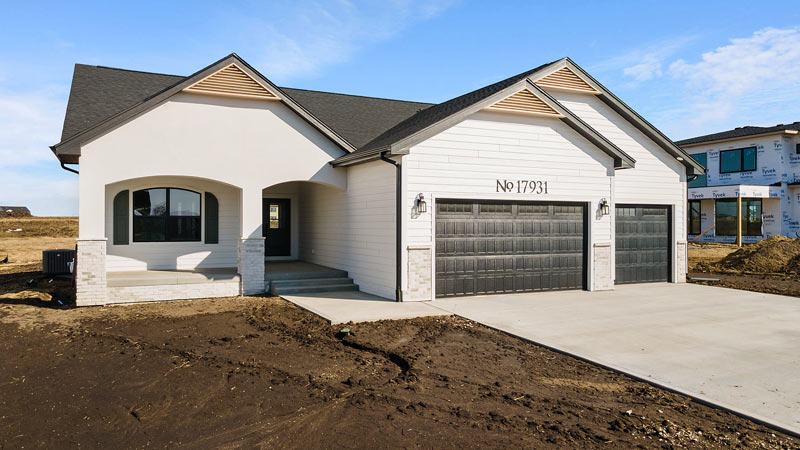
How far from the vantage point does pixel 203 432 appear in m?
4.39

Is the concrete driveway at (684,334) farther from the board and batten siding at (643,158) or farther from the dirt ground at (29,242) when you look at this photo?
Answer: the dirt ground at (29,242)

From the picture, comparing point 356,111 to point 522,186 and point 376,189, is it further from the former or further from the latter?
point 522,186

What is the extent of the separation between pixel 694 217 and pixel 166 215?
29948mm

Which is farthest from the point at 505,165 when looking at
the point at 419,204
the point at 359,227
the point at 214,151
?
the point at 214,151

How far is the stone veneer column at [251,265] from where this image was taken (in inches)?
469

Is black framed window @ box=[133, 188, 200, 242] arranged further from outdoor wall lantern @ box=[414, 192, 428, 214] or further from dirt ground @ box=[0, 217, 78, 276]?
dirt ground @ box=[0, 217, 78, 276]

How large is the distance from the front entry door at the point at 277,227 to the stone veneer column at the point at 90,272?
19.0 feet

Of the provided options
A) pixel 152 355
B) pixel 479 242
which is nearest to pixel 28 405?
pixel 152 355

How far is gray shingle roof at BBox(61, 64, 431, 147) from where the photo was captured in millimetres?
12078

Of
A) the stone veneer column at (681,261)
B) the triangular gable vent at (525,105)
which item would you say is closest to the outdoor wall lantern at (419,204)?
the triangular gable vent at (525,105)

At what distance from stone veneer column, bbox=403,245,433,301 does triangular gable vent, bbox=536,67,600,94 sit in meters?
6.18

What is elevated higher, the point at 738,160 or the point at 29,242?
the point at 738,160

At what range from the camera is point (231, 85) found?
12016mm

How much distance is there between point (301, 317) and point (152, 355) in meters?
2.94
